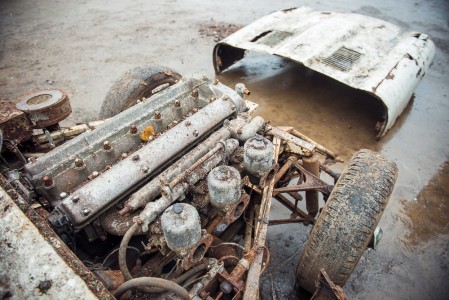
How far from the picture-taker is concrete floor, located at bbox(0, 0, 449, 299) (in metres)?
3.30

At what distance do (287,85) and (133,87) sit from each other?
344cm

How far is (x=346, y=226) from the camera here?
229 cm

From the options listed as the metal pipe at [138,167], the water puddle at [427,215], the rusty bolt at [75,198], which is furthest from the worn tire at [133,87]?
the water puddle at [427,215]

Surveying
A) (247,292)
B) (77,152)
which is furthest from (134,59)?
(247,292)

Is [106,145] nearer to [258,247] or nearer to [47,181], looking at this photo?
[47,181]

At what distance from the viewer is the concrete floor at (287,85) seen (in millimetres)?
3305

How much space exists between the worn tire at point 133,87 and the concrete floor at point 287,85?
0.68m

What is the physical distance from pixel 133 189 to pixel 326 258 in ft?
5.13

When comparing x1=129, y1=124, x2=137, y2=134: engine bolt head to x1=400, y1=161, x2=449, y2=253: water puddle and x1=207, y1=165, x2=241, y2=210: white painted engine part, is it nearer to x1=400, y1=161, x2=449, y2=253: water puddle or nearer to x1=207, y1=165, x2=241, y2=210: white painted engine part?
x1=207, y1=165, x2=241, y2=210: white painted engine part

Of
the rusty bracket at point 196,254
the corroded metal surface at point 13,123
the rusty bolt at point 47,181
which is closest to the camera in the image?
the rusty bracket at point 196,254

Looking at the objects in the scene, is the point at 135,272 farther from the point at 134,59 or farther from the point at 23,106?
the point at 134,59

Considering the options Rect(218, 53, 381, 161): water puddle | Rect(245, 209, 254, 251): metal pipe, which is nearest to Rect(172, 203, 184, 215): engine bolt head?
Rect(245, 209, 254, 251): metal pipe

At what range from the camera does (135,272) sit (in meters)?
2.16

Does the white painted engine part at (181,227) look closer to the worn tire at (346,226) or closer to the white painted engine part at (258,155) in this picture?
the white painted engine part at (258,155)
